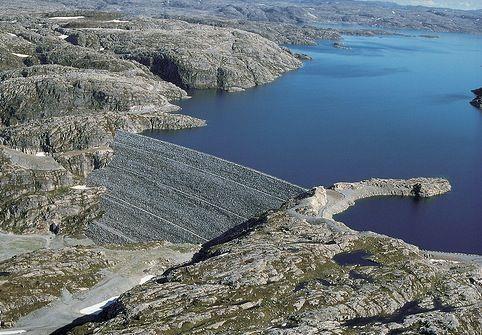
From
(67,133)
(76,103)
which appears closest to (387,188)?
(67,133)

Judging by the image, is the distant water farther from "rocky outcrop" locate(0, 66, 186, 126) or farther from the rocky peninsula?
"rocky outcrop" locate(0, 66, 186, 126)

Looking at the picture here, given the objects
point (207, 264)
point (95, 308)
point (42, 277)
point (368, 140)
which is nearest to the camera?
point (207, 264)

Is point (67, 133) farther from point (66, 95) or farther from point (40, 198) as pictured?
point (66, 95)

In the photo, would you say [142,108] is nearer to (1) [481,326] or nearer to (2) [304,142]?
(2) [304,142]

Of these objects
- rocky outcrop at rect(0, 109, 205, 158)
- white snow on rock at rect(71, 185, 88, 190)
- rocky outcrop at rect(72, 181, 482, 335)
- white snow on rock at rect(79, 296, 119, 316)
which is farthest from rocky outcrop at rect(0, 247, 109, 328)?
rocky outcrop at rect(0, 109, 205, 158)

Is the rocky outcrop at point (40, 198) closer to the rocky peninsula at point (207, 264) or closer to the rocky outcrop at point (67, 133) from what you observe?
the rocky peninsula at point (207, 264)
